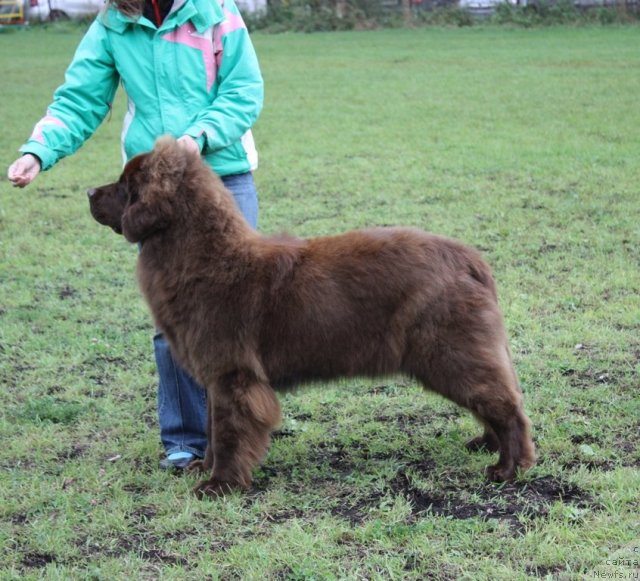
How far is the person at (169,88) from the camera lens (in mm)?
4539

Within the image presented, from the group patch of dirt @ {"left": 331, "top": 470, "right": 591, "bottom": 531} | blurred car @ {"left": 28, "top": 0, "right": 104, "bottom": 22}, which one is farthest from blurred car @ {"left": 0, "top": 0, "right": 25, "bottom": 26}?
patch of dirt @ {"left": 331, "top": 470, "right": 591, "bottom": 531}

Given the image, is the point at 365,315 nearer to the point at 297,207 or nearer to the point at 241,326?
the point at 241,326

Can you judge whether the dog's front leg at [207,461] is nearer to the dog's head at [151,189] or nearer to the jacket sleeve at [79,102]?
the dog's head at [151,189]

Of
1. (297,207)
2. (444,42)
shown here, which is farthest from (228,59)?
(444,42)

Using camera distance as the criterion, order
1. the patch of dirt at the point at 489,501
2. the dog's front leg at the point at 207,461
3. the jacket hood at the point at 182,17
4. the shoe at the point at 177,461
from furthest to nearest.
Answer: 1. the shoe at the point at 177,461
2. the dog's front leg at the point at 207,461
3. the jacket hood at the point at 182,17
4. the patch of dirt at the point at 489,501

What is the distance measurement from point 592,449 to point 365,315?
131 centimetres

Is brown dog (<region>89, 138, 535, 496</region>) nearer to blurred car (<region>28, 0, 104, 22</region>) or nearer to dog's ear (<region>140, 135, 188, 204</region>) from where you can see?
dog's ear (<region>140, 135, 188, 204</region>)

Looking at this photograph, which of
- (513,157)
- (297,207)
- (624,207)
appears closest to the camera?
→ (624,207)

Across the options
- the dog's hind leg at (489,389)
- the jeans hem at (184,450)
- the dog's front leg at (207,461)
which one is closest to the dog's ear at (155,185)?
the dog's front leg at (207,461)

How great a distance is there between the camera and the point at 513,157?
12.0m

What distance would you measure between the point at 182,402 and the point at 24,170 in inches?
54.7

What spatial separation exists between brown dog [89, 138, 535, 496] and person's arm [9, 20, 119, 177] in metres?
0.42

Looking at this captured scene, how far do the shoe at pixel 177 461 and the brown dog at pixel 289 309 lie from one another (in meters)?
0.36

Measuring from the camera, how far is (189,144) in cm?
438
